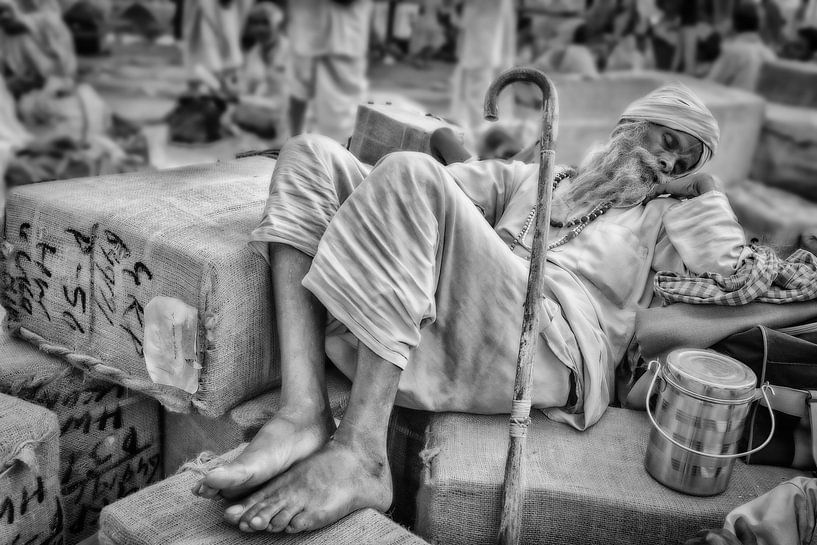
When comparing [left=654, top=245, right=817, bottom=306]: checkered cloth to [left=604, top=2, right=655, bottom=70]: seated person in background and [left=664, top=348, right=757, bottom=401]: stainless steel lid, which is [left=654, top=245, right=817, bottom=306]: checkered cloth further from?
[left=604, top=2, right=655, bottom=70]: seated person in background

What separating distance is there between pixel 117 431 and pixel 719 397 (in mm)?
1753

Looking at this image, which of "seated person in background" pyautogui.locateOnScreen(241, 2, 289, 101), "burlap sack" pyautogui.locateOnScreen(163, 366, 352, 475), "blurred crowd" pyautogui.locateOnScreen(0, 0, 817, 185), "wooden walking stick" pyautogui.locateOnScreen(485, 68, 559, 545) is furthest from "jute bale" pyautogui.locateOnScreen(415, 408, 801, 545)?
→ "seated person in background" pyautogui.locateOnScreen(241, 2, 289, 101)

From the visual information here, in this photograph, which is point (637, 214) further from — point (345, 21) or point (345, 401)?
point (345, 21)

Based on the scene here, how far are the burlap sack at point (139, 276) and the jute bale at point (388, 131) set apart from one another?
76 cm

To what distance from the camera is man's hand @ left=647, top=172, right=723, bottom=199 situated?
231cm

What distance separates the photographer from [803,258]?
6.88 feet

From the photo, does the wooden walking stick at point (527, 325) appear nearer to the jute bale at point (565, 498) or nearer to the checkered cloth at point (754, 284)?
the jute bale at point (565, 498)

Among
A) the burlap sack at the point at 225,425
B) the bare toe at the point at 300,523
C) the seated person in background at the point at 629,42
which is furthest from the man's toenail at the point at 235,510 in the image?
the seated person in background at the point at 629,42

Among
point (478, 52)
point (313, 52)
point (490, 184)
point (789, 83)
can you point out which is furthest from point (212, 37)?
point (789, 83)

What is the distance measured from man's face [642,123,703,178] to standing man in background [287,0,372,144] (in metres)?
3.91

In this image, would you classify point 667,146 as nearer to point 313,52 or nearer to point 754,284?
point 754,284

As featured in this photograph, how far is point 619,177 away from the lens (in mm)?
2385

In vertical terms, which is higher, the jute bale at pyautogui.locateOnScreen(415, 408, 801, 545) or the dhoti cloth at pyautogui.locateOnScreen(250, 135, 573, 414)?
the dhoti cloth at pyautogui.locateOnScreen(250, 135, 573, 414)

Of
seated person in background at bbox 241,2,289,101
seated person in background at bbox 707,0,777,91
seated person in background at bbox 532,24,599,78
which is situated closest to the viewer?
seated person in background at bbox 241,2,289,101
